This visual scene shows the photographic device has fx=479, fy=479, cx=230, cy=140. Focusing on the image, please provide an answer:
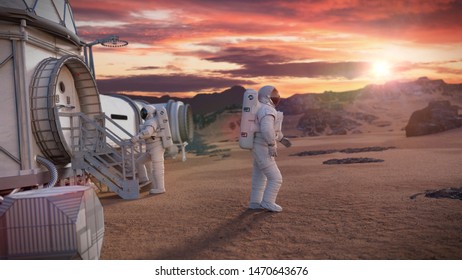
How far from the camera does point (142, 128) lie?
32.1ft

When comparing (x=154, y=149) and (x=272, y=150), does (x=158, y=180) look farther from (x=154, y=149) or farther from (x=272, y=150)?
(x=272, y=150)

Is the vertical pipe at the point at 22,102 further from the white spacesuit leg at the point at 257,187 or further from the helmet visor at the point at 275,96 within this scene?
the helmet visor at the point at 275,96

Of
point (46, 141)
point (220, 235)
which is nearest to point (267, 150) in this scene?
point (220, 235)

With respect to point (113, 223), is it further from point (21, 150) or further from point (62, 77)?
point (62, 77)

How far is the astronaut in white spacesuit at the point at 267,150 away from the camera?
7035 millimetres

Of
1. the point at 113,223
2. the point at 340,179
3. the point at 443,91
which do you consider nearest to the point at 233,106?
the point at 443,91

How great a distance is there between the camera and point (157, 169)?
10023mm

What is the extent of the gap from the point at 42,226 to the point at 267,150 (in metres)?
3.70

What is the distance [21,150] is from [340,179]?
249 inches

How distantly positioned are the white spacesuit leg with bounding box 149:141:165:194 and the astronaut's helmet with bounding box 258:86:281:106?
3.49m

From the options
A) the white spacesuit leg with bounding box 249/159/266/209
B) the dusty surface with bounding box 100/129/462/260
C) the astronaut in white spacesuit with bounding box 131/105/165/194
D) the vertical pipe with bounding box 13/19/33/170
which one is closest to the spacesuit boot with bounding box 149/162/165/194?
the astronaut in white spacesuit with bounding box 131/105/165/194

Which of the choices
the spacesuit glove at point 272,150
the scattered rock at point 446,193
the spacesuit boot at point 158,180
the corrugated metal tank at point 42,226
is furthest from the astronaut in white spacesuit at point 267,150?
the corrugated metal tank at point 42,226

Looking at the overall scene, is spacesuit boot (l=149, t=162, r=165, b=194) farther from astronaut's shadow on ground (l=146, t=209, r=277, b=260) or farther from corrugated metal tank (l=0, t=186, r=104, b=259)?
corrugated metal tank (l=0, t=186, r=104, b=259)

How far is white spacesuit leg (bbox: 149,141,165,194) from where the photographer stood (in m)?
9.99
